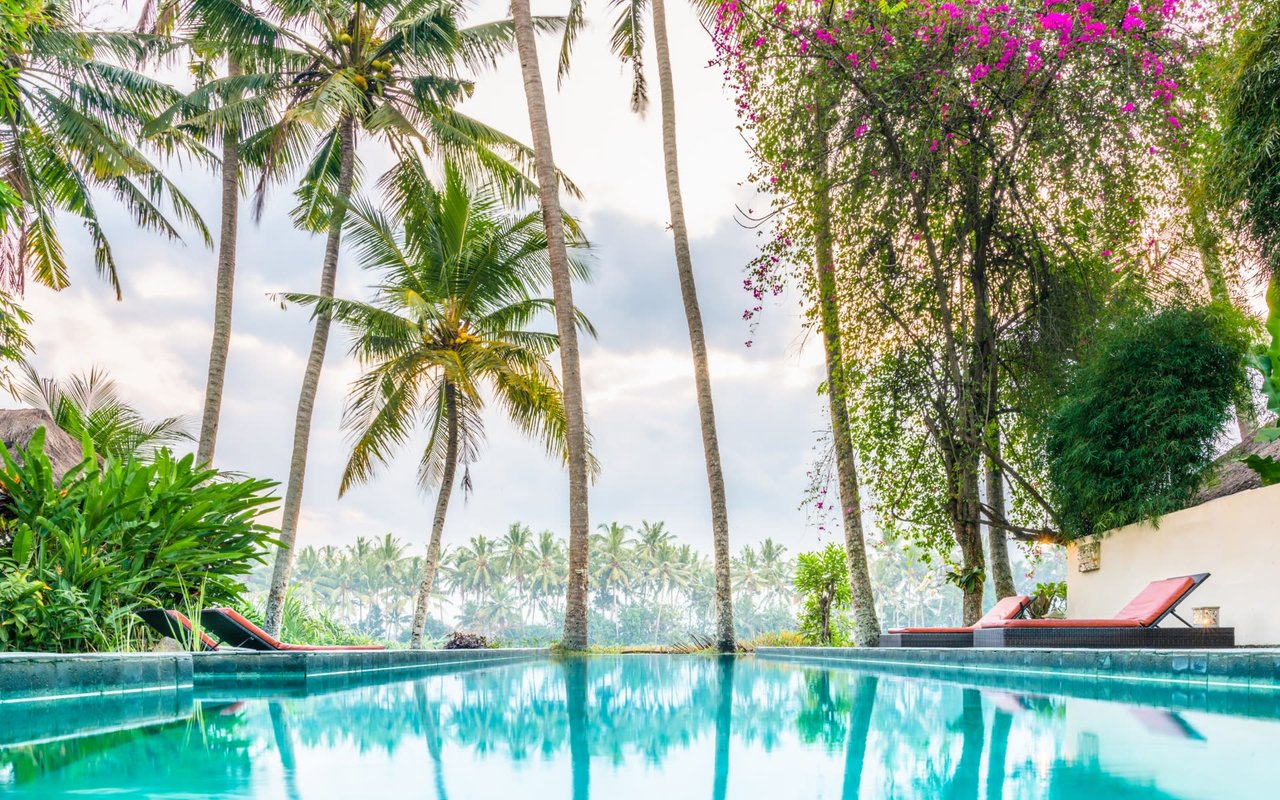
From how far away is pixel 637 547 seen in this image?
69.3 m

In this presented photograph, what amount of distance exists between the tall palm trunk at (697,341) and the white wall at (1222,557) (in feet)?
15.0


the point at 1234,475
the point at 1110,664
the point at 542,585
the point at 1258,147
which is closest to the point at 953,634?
the point at 1234,475

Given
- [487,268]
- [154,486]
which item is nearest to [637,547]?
[487,268]

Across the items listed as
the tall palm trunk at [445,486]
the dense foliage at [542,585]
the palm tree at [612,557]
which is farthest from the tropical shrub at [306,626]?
the dense foliage at [542,585]

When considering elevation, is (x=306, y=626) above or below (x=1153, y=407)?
below

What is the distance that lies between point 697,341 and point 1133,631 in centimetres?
711

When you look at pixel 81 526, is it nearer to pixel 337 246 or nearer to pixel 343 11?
pixel 337 246

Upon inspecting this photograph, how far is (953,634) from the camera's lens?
9.45 metres

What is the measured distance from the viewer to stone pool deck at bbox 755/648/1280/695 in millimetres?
4715

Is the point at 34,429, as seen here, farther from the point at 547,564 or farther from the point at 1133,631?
the point at 547,564

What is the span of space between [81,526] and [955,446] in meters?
9.18

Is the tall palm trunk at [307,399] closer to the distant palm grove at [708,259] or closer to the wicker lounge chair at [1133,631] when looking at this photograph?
the distant palm grove at [708,259]

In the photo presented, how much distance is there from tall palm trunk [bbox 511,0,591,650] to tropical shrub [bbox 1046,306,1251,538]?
551 centimetres

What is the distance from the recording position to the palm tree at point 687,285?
12883 mm
